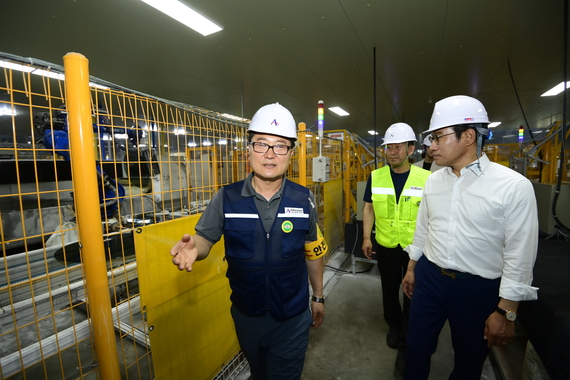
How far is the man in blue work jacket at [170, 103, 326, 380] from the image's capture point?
1468 mm

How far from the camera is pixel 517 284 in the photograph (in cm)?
136

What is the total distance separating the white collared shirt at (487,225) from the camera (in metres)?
1.38

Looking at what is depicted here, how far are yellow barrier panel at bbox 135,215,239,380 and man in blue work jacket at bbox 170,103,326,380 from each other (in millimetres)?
304

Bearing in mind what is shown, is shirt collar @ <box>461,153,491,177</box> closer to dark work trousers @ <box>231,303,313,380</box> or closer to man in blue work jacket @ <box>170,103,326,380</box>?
man in blue work jacket @ <box>170,103,326,380</box>

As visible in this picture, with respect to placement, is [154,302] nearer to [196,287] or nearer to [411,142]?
[196,287]

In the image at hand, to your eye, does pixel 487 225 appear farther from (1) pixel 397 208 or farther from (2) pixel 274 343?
(2) pixel 274 343

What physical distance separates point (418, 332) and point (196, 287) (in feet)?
5.26

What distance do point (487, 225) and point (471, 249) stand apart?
0.17 metres

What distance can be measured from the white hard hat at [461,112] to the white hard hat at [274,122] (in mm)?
969

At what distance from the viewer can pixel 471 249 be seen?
1.54 m

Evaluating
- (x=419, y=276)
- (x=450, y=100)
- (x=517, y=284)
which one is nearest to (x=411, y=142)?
(x=450, y=100)

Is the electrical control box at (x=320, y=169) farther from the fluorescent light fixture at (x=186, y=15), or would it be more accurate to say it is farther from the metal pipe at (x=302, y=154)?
the fluorescent light fixture at (x=186, y=15)

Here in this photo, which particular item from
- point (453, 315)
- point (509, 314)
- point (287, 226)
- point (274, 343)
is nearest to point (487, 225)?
point (509, 314)

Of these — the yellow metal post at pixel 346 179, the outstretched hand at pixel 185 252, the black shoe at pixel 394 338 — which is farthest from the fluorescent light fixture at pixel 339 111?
the outstretched hand at pixel 185 252
